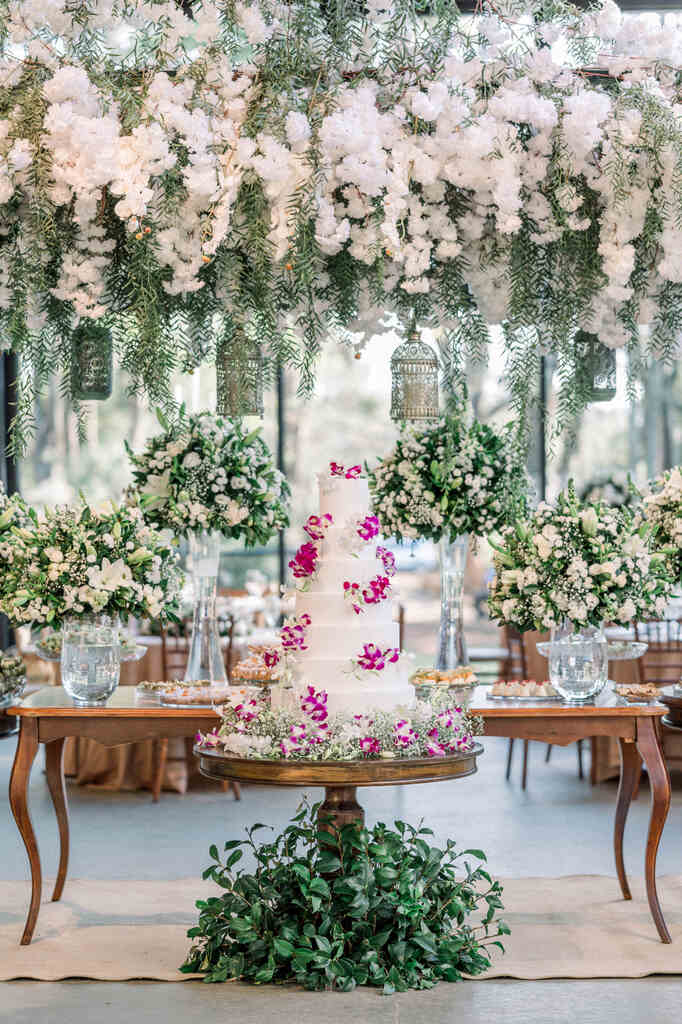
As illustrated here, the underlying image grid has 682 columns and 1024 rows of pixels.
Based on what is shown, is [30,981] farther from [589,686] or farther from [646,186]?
[646,186]

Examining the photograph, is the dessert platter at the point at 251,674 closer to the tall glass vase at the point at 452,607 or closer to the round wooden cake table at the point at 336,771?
the tall glass vase at the point at 452,607

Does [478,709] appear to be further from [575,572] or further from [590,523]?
[590,523]

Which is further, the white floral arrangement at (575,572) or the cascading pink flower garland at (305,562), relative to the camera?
the white floral arrangement at (575,572)

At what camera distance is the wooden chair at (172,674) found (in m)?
7.10

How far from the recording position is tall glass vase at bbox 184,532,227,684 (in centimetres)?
484

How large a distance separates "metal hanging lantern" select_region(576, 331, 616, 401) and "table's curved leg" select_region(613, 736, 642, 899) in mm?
1429

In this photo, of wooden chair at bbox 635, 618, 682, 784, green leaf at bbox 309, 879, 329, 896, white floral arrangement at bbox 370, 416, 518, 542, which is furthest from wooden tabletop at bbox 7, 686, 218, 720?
wooden chair at bbox 635, 618, 682, 784

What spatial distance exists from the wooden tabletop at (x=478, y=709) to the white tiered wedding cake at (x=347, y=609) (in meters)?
0.48

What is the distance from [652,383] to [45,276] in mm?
16110

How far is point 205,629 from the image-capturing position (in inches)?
192

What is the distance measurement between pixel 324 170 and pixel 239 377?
74 cm

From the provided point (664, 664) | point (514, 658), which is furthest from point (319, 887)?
point (514, 658)

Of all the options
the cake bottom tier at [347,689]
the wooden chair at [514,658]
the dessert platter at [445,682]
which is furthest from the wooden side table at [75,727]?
the wooden chair at [514,658]

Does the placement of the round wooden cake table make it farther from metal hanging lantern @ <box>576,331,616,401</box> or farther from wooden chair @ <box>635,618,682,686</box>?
wooden chair @ <box>635,618,682,686</box>
